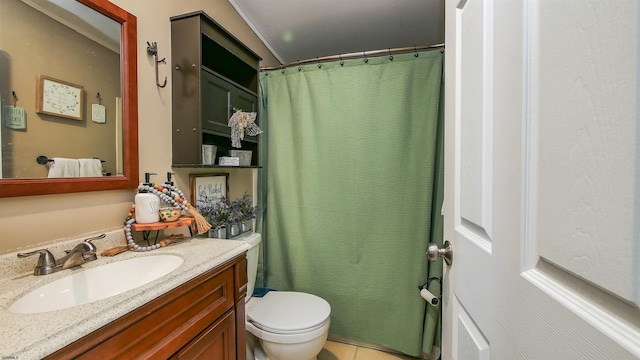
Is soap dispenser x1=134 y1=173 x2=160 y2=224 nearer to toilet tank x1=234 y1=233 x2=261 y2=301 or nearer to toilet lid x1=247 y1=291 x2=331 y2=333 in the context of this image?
toilet tank x1=234 y1=233 x2=261 y2=301

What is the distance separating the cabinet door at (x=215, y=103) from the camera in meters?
1.33

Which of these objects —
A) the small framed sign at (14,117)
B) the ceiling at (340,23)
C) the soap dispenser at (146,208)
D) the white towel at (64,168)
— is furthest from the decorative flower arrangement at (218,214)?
the ceiling at (340,23)

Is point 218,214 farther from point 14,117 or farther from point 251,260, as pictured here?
point 14,117

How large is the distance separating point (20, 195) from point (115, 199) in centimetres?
28

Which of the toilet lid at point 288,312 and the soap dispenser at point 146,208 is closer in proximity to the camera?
the soap dispenser at point 146,208

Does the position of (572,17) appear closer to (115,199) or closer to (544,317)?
(544,317)

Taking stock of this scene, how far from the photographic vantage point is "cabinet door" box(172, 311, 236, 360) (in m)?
0.80

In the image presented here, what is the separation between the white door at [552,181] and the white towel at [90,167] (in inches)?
49.0

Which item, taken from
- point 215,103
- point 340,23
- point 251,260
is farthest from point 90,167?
point 340,23

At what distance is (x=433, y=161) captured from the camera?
1.63m

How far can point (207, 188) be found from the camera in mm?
1511

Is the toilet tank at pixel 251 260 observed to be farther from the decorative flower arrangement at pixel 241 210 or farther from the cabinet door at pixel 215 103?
the cabinet door at pixel 215 103

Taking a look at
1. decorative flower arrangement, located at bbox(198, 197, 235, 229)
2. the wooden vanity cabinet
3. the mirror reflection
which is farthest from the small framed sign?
decorative flower arrangement, located at bbox(198, 197, 235, 229)

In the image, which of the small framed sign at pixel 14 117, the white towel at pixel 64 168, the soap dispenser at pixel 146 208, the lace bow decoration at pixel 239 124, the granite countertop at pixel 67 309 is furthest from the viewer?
the lace bow decoration at pixel 239 124
